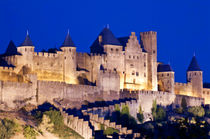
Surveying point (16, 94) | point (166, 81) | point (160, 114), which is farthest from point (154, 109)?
point (16, 94)

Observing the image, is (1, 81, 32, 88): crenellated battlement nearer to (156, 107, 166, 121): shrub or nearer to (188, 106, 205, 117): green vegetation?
(156, 107, 166, 121): shrub

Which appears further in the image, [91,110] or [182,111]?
[182,111]

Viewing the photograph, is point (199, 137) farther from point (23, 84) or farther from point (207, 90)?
point (207, 90)

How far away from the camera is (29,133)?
60562mm

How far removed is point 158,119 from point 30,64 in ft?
58.6

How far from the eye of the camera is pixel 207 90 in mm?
99812

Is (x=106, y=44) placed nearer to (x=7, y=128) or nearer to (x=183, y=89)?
(x=183, y=89)

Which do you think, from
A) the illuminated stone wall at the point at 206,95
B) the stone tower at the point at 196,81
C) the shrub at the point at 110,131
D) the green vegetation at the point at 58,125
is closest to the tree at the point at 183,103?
the stone tower at the point at 196,81

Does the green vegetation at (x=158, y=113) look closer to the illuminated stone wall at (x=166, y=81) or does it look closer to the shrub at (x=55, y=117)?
the illuminated stone wall at (x=166, y=81)

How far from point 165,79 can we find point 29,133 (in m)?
35.7

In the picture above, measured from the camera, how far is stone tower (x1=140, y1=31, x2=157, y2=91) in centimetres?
8969

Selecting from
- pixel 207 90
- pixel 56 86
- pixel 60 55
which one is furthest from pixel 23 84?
pixel 207 90

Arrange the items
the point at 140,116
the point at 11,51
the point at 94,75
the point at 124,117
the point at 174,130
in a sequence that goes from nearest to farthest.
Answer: the point at 174,130 → the point at 124,117 → the point at 11,51 → the point at 140,116 → the point at 94,75

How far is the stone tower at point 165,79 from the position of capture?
300 feet
